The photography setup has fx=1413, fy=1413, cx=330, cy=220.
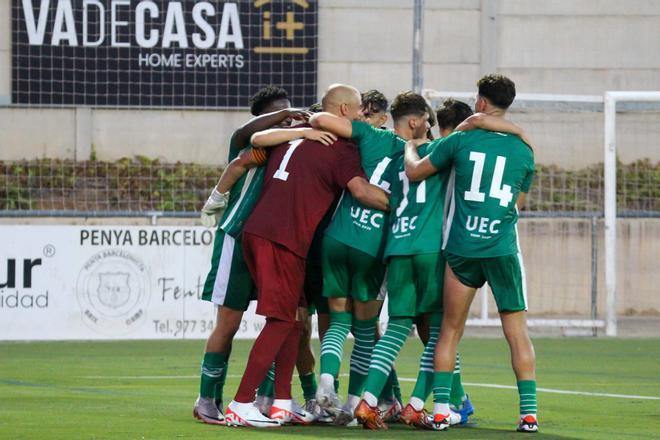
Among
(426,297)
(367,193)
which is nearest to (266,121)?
(367,193)

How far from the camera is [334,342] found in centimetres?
808

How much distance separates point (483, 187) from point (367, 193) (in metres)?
0.68

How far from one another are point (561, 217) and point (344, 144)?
12.4 m

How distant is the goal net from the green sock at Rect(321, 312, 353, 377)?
9.06m

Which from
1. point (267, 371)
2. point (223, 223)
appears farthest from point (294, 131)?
point (267, 371)

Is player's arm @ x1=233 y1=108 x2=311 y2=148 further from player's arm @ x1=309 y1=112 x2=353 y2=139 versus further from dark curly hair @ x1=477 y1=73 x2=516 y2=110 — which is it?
dark curly hair @ x1=477 y1=73 x2=516 y2=110

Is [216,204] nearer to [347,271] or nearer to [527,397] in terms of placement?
[347,271]

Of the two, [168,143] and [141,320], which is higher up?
[168,143]

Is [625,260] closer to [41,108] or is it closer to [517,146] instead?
[41,108]

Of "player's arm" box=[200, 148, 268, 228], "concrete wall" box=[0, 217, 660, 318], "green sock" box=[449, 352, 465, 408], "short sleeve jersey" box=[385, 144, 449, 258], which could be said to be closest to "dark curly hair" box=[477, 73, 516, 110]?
"short sleeve jersey" box=[385, 144, 449, 258]

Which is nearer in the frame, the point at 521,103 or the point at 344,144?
the point at 344,144

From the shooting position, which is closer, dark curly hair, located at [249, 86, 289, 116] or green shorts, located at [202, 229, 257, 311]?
green shorts, located at [202, 229, 257, 311]

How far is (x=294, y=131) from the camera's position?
26.7ft

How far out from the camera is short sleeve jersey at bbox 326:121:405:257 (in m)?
8.12
